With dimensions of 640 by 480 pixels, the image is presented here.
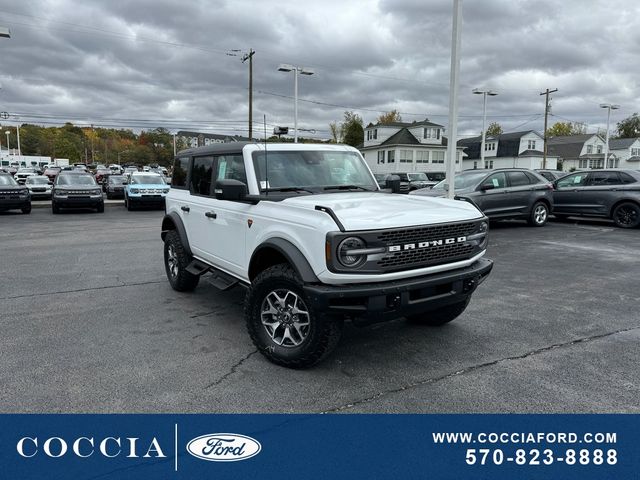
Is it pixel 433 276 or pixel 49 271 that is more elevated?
pixel 433 276

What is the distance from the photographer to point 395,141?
2135 inches

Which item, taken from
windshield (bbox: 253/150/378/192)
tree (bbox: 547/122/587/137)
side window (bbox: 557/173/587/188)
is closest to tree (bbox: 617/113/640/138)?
Result: tree (bbox: 547/122/587/137)

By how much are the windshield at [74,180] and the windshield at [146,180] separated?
5.86ft

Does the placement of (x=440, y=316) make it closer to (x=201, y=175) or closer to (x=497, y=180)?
(x=201, y=175)

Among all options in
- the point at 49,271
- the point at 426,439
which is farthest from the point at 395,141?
the point at 426,439

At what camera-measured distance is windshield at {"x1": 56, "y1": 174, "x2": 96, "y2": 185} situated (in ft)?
65.6

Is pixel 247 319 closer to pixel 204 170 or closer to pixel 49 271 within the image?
pixel 204 170

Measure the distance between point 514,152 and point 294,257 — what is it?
64670 millimetres

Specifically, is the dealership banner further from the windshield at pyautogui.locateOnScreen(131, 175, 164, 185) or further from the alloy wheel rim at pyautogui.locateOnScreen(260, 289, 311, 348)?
the windshield at pyautogui.locateOnScreen(131, 175, 164, 185)

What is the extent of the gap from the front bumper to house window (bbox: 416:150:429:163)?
2033 inches

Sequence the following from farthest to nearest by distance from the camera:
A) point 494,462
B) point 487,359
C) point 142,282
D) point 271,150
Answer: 1. point 142,282
2. point 271,150
3. point 487,359
4. point 494,462

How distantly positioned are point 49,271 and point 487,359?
7.20 m

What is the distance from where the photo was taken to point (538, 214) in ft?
44.9

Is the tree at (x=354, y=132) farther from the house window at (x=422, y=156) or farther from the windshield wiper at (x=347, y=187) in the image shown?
the windshield wiper at (x=347, y=187)
